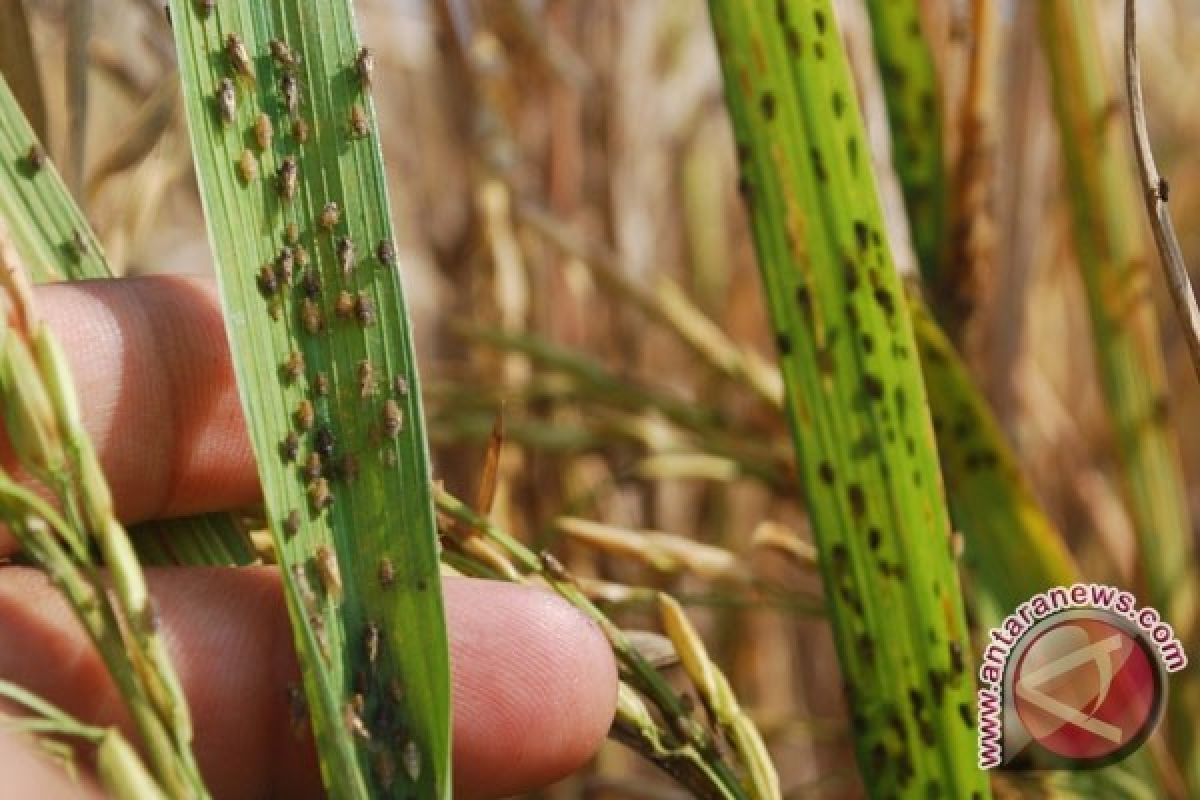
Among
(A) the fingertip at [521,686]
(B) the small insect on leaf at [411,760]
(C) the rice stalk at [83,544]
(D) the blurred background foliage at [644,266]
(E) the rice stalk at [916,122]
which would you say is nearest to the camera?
(C) the rice stalk at [83,544]

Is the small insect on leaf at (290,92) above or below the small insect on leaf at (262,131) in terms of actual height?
above

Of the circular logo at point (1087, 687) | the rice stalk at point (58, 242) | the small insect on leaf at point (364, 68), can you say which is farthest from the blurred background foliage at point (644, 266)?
the small insect on leaf at point (364, 68)

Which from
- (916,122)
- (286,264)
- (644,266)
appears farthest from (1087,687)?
(644,266)

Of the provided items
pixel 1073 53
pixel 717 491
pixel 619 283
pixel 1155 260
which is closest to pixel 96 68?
pixel 619 283

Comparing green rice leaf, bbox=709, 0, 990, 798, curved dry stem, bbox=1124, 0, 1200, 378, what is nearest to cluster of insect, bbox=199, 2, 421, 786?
green rice leaf, bbox=709, 0, 990, 798

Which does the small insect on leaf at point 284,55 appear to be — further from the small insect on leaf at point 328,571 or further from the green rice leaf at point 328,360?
the small insect on leaf at point 328,571

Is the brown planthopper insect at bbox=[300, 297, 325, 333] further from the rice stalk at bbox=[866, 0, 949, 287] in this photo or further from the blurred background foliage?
the rice stalk at bbox=[866, 0, 949, 287]

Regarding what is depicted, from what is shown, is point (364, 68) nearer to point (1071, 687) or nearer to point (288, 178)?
point (288, 178)
